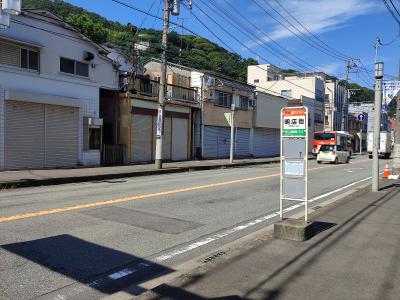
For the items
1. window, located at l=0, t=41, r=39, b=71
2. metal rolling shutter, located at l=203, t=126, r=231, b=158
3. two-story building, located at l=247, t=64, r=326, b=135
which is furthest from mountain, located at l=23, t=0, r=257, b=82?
two-story building, located at l=247, t=64, r=326, b=135

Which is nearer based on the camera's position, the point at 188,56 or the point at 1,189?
the point at 1,189

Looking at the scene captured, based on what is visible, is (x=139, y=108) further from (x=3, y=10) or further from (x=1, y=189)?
(x=3, y=10)

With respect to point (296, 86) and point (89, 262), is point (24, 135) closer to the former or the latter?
point (89, 262)

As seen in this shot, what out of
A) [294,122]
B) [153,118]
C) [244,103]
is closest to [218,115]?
[244,103]

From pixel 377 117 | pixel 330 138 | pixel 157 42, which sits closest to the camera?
pixel 377 117

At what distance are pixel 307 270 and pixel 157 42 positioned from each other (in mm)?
23622

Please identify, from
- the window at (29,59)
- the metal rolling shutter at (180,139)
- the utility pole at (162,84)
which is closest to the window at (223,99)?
the metal rolling shutter at (180,139)

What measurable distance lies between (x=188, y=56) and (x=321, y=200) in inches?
745

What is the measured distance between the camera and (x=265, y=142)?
44.5 meters

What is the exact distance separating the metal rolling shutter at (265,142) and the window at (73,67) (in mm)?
21834

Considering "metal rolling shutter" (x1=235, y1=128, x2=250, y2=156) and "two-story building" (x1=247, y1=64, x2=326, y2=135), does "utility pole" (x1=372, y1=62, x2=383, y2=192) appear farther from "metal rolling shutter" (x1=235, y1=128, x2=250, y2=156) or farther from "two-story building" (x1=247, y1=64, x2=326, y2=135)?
"two-story building" (x1=247, y1=64, x2=326, y2=135)

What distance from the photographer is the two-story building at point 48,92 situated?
19.2 m

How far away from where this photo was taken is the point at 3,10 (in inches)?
416

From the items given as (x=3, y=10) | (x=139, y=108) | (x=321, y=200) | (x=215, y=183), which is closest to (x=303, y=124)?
(x=321, y=200)
